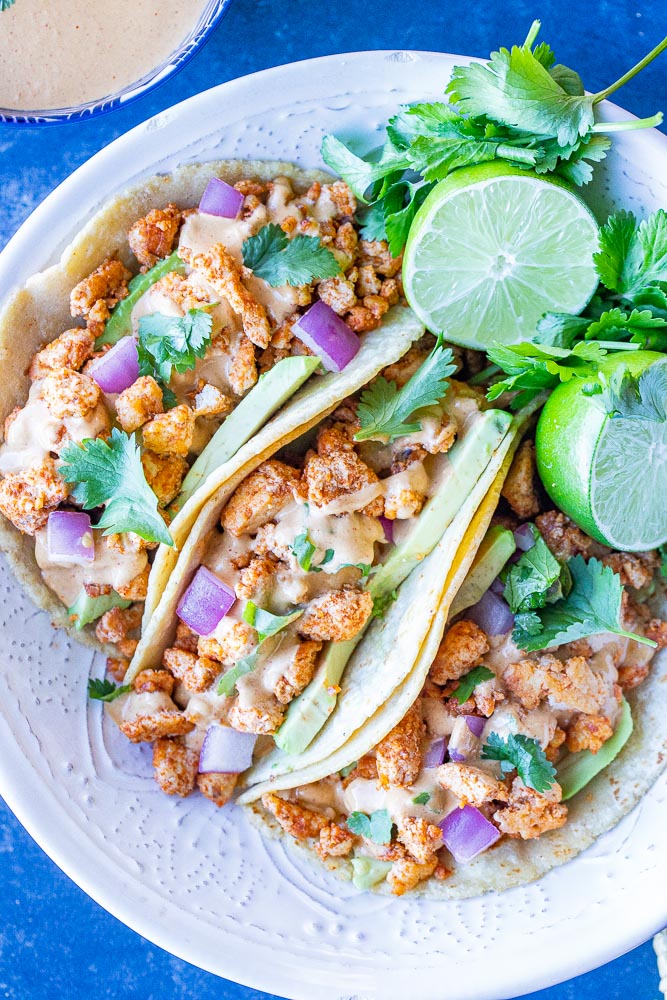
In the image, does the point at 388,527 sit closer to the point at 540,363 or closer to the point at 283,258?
the point at 540,363

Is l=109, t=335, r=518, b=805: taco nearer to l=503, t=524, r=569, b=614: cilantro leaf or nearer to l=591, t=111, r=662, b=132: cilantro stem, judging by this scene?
l=503, t=524, r=569, b=614: cilantro leaf

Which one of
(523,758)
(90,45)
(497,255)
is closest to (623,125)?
(497,255)

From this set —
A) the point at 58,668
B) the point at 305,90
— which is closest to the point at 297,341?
the point at 305,90

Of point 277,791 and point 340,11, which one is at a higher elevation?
point 340,11

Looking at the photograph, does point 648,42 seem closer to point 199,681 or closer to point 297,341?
point 297,341

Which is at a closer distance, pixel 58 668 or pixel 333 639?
pixel 333 639

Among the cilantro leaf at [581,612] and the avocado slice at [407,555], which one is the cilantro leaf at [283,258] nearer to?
the avocado slice at [407,555]
